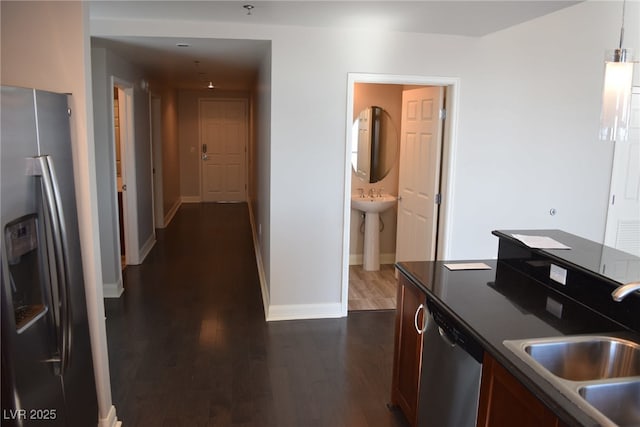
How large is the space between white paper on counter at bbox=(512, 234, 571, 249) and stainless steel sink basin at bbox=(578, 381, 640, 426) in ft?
3.48

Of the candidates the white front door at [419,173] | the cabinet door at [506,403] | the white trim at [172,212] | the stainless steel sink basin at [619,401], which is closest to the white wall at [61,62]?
the cabinet door at [506,403]

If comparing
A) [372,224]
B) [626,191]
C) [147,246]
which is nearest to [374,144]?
[372,224]

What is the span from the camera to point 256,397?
296cm

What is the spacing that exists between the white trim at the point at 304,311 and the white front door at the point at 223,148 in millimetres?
6552

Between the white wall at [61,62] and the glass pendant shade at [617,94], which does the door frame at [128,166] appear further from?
the glass pendant shade at [617,94]

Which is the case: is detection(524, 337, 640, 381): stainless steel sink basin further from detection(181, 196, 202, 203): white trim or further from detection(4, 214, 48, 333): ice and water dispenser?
detection(181, 196, 202, 203): white trim

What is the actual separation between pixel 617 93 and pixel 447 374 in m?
1.62

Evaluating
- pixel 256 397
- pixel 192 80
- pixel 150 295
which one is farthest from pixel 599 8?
pixel 192 80

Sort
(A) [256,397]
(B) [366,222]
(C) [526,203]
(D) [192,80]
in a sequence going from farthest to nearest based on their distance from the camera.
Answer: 1. (D) [192,80]
2. (B) [366,222]
3. (C) [526,203]
4. (A) [256,397]

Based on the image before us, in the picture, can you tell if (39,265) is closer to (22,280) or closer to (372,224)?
(22,280)

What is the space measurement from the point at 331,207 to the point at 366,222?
1.59 m

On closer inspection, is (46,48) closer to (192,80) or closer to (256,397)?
(256,397)

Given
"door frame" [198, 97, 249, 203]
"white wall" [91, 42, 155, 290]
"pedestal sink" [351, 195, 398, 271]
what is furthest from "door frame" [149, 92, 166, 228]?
"pedestal sink" [351, 195, 398, 271]

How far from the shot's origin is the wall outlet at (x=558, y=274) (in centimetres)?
229
